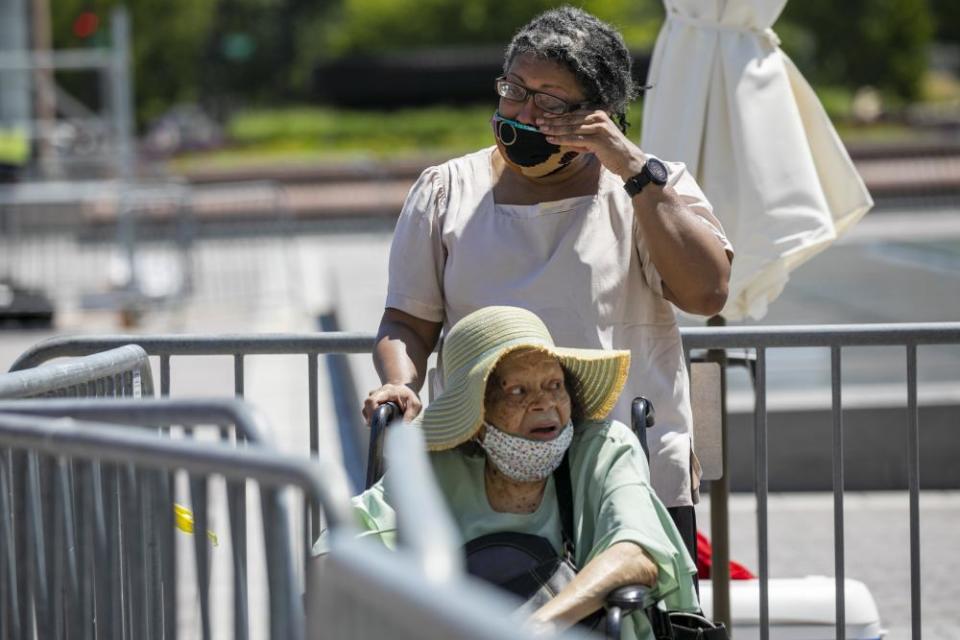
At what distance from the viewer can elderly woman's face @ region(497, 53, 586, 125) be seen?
12.0 feet

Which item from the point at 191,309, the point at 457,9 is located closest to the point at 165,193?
the point at 191,309

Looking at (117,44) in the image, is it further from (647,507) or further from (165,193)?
(647,507)

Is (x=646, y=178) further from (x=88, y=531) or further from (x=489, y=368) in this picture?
(x=88, y=531)

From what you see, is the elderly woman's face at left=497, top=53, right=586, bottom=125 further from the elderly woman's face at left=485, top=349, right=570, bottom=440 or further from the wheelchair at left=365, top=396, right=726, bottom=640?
the wheelchair at left=365, top=396, right=726, bottom=640

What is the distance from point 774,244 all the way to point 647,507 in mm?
1559

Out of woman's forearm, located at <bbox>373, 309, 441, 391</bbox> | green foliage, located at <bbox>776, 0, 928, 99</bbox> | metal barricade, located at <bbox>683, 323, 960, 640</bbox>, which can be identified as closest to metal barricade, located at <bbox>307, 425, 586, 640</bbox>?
woman's forearm, located at <bbox>373, 309, 441, 391</bbox>

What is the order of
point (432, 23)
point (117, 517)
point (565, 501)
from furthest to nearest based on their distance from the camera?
point (432, 23) < point (565, 501) < point (117, 517)

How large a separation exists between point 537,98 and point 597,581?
1.10m

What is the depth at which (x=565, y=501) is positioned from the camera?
138 inches

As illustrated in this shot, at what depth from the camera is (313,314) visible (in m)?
14.8

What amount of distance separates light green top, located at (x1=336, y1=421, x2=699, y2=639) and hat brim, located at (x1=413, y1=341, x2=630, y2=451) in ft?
0.19


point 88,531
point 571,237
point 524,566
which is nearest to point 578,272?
point 571,237

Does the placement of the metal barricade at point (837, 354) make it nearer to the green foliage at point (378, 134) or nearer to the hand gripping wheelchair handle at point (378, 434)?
the hand gripping wheelchair handle at point (378, 434)

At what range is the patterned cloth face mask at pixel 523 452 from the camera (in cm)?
341
